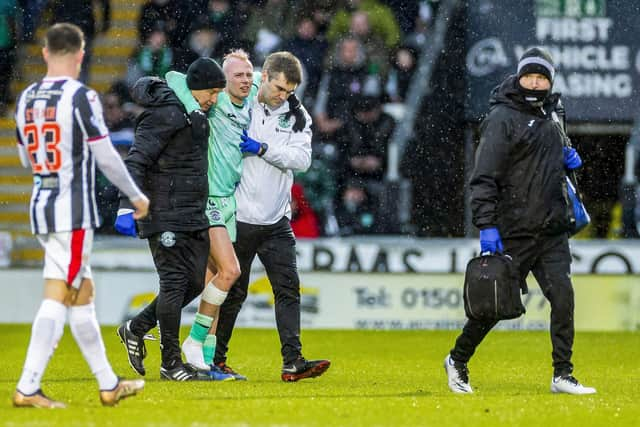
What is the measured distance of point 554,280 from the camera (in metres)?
8.41

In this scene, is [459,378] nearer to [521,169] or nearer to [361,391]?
[361,391]

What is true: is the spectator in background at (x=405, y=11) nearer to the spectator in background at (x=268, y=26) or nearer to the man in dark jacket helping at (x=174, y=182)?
the spectator in background at (x=268, y=26)

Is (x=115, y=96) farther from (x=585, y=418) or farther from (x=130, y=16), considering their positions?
(x=585, y=418)

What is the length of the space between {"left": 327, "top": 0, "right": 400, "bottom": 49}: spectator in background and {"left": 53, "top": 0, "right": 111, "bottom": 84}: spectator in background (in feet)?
8.20

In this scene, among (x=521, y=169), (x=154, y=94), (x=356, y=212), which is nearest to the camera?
(x=521, y=169)

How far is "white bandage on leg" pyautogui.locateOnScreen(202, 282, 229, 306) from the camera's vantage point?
912 cm

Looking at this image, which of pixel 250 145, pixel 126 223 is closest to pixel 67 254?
pixel 126 223

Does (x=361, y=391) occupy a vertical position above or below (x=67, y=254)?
below

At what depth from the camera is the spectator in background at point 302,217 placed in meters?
15.3

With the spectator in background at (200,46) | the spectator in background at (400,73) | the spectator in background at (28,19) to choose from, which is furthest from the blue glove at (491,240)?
the spectator in background at (28,19)

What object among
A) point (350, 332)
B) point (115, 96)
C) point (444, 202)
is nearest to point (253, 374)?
point (350, 332)

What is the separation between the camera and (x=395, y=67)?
1588cm

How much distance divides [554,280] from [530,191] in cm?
52

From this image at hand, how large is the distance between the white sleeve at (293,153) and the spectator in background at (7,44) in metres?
7.52
